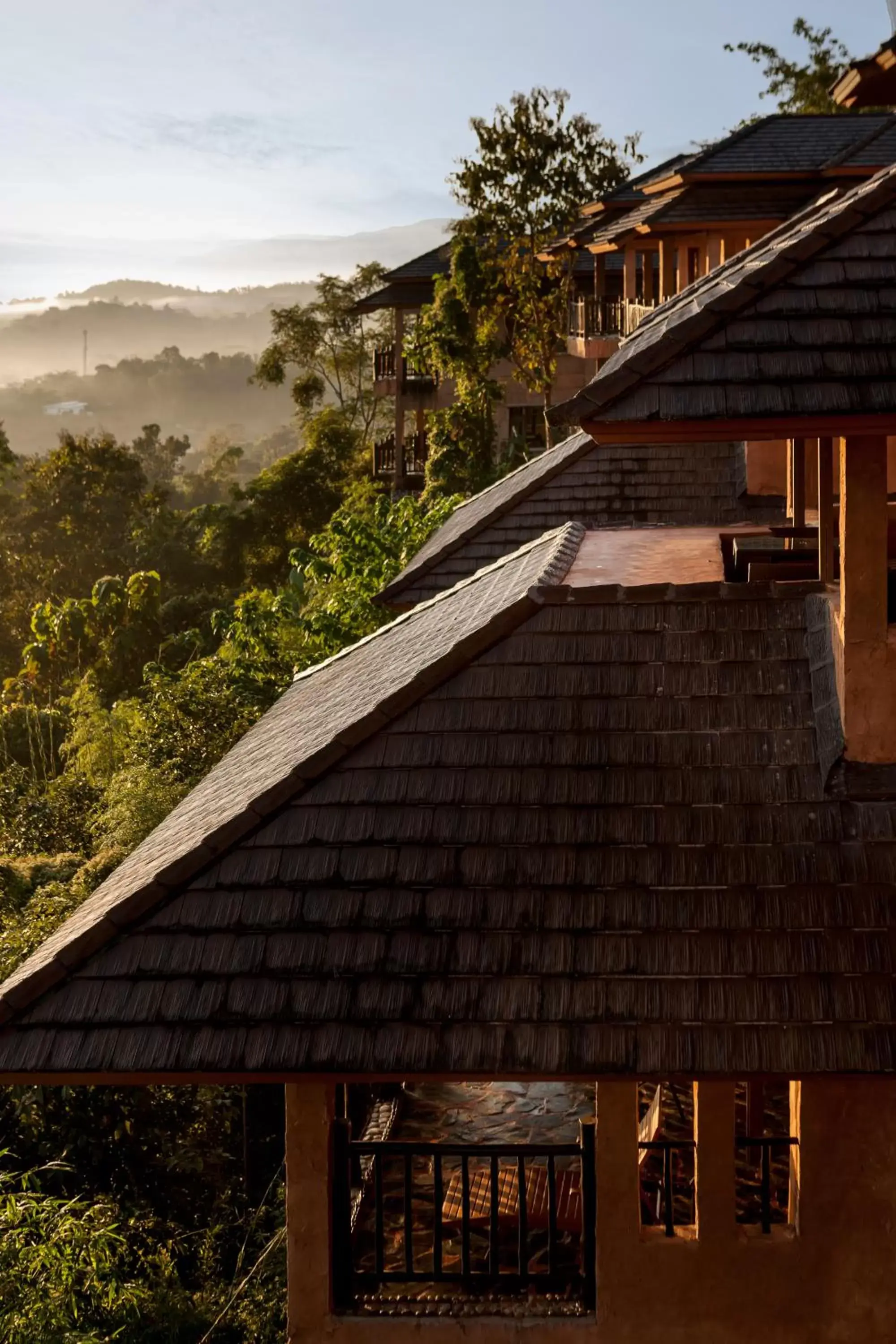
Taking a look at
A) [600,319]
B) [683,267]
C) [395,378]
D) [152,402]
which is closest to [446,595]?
[683,267]

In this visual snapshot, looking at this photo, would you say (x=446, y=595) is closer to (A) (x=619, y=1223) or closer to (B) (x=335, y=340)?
(A) (x=619, y=1223)

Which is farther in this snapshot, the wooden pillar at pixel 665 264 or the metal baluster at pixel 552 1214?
the wooden pillar at pixel 665 264

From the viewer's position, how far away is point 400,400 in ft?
135

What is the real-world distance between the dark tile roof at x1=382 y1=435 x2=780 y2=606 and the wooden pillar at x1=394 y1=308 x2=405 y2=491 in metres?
25.8

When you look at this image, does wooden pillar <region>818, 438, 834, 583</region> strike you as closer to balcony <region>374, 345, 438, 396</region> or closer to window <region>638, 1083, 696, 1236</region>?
window <region>638, 1083, 696, 1236</region>

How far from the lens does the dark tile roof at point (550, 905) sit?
6109 mm

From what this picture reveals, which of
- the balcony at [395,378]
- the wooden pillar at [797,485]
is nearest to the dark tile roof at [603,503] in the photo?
the wooden pillar at [797,485]

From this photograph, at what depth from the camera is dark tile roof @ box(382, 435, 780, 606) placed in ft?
45.2

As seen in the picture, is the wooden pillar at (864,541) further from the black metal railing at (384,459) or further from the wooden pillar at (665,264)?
the black metal railing at (384,459)

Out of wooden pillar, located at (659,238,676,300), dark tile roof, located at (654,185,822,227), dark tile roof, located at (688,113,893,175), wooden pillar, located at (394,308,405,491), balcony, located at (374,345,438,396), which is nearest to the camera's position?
dark tile roof, located at (654,185,822,227)

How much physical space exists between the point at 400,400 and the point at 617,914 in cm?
3576

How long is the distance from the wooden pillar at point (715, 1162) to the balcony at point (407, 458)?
3399 cm

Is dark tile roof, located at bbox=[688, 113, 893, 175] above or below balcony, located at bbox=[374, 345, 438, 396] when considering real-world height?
above

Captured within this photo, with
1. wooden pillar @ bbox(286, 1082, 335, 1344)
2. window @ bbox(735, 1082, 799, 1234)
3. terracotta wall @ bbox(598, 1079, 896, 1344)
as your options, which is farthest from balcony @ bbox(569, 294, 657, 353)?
wooden pillar @ bbox(286, 1082, 335, 1344)
